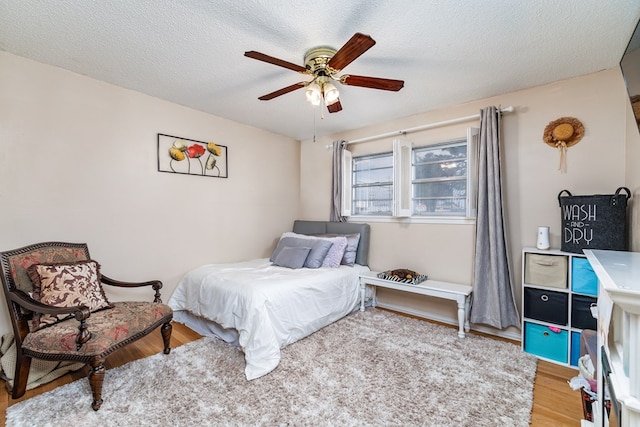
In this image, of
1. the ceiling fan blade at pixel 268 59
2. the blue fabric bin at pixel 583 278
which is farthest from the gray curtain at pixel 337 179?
the blue fabric bin at pixel 583 278

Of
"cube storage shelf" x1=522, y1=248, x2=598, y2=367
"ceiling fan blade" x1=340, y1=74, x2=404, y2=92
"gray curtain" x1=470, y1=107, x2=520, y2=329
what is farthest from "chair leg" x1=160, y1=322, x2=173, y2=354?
"cube storage shelf" x1=522, y1=248, x2=598, y2=367

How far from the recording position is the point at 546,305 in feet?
7.98

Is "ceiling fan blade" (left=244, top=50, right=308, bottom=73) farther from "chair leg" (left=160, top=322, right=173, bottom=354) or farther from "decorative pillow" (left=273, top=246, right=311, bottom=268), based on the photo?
"chair leg" (left=160, top=322, right=173, bottom=354)

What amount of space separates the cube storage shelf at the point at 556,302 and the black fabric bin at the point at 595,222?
0.13m

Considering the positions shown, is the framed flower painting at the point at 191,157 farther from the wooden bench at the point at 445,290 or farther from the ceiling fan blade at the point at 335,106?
the wooden bench at the point at 445,290

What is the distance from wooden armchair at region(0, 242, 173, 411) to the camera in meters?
1.83

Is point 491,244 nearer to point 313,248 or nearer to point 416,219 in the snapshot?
point 416,219

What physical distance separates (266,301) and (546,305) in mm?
2381

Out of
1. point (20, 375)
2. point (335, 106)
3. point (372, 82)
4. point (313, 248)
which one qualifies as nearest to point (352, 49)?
point (372, 82)

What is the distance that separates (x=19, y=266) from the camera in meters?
2.12

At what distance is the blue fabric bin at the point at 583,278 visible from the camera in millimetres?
2244

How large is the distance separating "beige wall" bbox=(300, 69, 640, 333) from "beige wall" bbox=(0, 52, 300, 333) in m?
1.91

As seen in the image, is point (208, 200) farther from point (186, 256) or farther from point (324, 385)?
point (324, 385)

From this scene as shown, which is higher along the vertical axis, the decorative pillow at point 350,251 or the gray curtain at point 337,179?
the gray curtain at point 337,179
